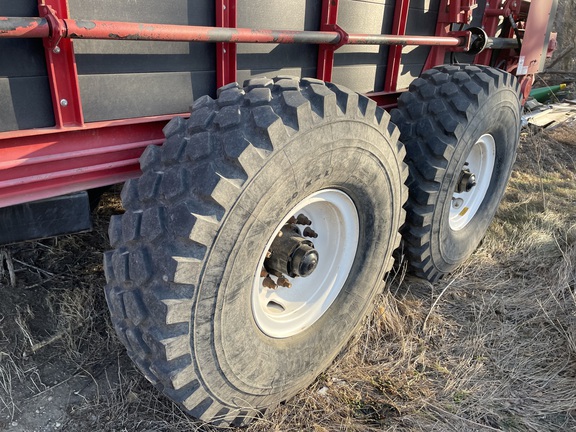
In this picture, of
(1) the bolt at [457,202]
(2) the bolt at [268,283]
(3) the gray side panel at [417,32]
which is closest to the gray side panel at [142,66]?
(2) the bolt at [268,283]

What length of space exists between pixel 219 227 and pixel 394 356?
55.7 inches

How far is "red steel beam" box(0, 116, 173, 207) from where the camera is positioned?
1616 millimetres

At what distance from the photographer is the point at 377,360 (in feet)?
8.64

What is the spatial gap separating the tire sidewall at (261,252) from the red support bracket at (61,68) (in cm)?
61

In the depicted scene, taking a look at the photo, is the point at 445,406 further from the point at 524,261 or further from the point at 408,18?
the point at 408,18

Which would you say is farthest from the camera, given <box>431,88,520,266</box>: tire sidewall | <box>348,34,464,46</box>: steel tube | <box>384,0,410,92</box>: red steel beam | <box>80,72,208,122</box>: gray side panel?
<box>431,88,520,266</box>: tire sidewall

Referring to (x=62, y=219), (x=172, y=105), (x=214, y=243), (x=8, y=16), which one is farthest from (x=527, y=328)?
(x=8, y=16)

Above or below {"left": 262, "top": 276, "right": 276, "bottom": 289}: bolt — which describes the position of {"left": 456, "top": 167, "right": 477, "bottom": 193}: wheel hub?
above

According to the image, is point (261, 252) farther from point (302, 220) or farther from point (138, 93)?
point (138, 93)

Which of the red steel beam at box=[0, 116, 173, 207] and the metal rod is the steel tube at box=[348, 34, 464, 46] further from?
the red steel beam at box=[0, 116, 173, 207]

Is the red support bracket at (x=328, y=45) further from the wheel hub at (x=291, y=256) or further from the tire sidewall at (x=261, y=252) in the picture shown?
the wheel hub at (x=291, y=256)

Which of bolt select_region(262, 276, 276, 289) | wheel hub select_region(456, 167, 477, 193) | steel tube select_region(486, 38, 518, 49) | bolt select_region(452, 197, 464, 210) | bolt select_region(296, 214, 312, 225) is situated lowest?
bolt select_region(452, 197, 464, 210)

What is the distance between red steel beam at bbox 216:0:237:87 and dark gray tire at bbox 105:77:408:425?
0.54 ft

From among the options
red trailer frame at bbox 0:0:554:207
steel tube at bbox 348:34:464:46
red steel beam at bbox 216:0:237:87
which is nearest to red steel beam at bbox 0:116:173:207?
red trailer frame at bbox 0:0:554:207
